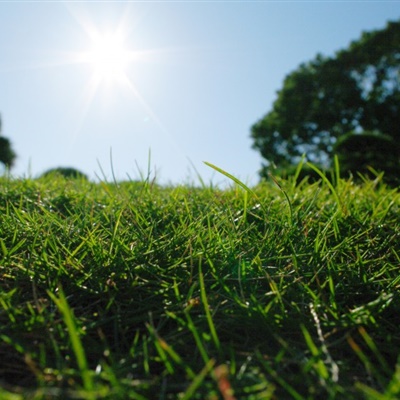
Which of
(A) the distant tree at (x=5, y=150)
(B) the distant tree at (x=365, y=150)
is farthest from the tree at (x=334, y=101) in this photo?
(A) the distant tree at (x=5, y=150)

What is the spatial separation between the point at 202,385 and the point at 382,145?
12.0 m

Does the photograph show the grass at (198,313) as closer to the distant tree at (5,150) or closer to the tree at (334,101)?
the tree at (334,101)

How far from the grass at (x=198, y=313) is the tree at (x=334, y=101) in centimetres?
2357

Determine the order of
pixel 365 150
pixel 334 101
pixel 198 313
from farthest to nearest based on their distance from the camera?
1. pixel 334 101
2. pixel 365 150
3. pixel 198 313

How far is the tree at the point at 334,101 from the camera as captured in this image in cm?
2481

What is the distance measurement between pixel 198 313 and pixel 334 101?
1027 inches

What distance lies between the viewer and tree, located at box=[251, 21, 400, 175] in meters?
24.8

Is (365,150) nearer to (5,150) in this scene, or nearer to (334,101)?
(334,101)

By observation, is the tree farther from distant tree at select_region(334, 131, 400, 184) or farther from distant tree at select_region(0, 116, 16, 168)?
distant tree at select_region(0, 116, 16, 168)

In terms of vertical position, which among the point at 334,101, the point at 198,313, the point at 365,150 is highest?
the point at 334,101

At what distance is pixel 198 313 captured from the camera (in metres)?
1.22

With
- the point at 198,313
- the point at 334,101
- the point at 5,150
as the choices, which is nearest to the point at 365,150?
the point at 198,313

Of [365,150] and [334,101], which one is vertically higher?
[334,101]

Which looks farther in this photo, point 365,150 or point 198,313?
point 365,150
